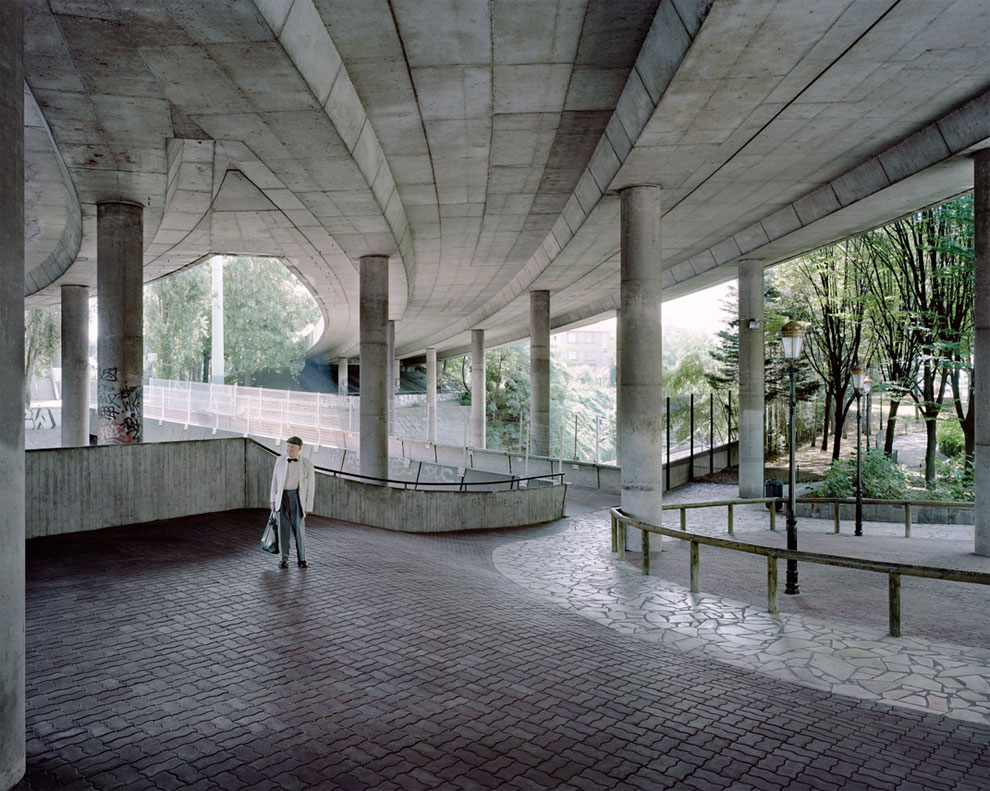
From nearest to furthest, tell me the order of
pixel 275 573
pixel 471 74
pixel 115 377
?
1. pixel 275 573
2. pixel 471 74
3. pixel 115 377

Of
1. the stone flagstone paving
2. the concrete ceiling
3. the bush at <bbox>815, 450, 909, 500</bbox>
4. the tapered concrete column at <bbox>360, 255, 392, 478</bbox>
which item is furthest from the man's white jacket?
the bush at <bbox>815, 450, 909, 500</bbox>

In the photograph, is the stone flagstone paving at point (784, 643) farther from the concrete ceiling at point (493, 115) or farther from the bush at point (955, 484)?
the bush at point (955, 484)

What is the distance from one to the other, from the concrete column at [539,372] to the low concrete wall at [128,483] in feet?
53.3

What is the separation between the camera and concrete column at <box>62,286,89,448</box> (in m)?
22.6

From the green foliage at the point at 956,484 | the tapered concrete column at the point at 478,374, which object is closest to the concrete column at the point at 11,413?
the green foliage at the point at 956,484

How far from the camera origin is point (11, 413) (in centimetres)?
436

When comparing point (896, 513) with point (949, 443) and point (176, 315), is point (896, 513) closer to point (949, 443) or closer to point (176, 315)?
point (949, 443)

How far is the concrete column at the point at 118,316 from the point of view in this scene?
1493 cm

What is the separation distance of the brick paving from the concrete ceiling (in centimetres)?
616

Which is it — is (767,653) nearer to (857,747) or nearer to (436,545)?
(857,747)

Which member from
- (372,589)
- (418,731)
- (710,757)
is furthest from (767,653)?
(372,589)

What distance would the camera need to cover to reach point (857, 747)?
5145 millimetres

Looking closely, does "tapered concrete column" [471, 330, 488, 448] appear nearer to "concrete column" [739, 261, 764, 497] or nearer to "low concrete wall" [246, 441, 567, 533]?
"concrete column" [739, 261, 764, 497]

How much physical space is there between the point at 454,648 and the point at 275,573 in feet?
12.3
